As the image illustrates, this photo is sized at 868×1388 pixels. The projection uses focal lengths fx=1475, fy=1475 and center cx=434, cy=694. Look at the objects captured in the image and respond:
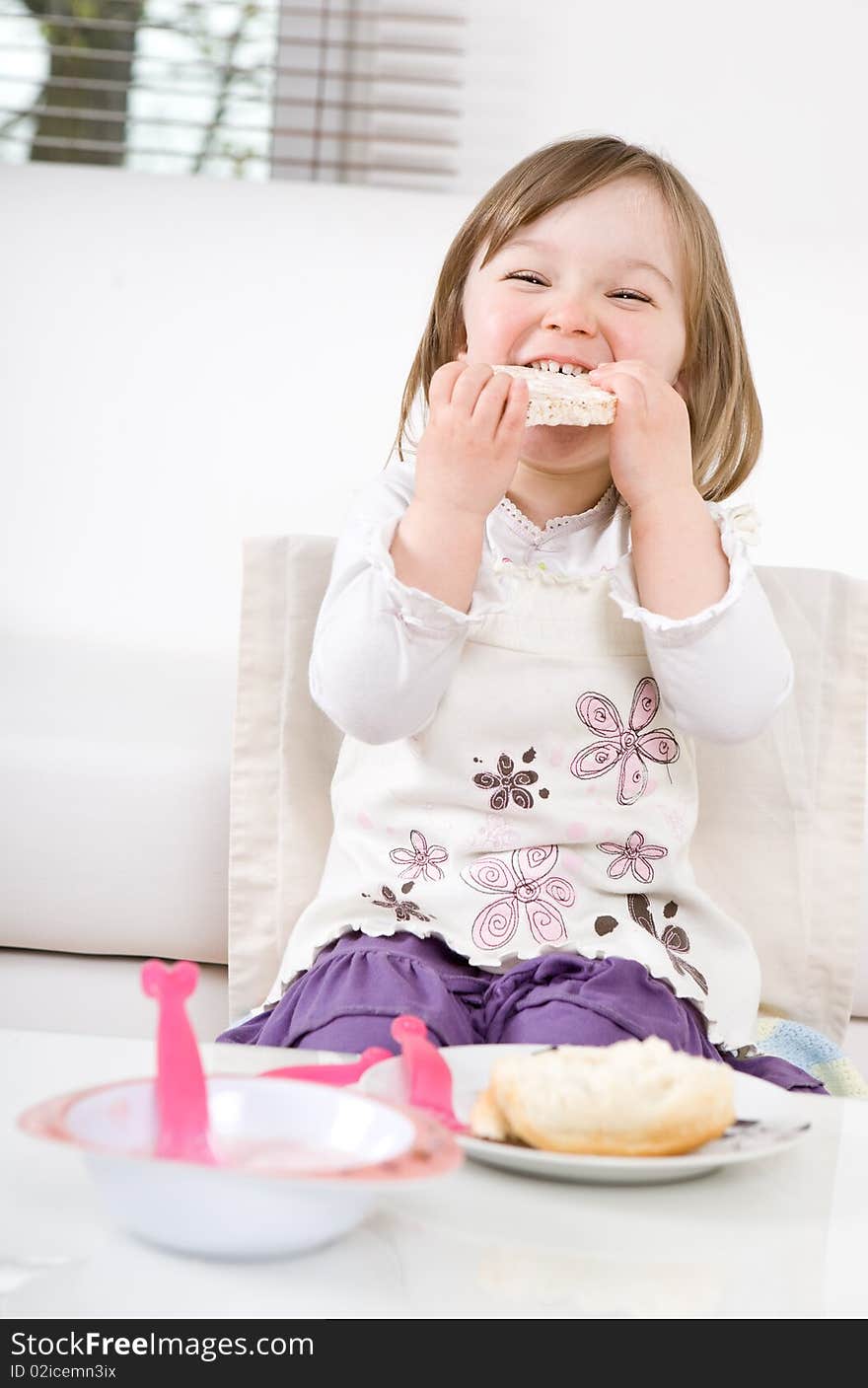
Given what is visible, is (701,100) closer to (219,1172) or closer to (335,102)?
(335,102)

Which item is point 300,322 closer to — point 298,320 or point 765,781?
point 298,320

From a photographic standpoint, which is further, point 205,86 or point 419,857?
point 205,86

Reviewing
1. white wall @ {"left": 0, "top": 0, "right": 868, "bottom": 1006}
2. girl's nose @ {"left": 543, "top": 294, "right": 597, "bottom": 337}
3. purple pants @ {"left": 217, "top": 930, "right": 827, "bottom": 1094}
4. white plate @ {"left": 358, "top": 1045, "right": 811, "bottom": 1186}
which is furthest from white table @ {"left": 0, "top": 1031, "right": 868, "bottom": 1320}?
white wall @ {"left": 0, "top": 0, "right": 868, "bottom": 1006}

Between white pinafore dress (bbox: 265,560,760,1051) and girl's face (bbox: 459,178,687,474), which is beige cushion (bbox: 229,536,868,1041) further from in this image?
girl's face (bbox: 459,178,687,474)

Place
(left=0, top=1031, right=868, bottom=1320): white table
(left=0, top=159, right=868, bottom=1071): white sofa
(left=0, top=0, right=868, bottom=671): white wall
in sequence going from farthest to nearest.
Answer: (left=0, top=0, right=868, bottom=671): white wall < (left=0, top=159, right=868, bottom=1071): white sofa < (left=0, top=1031, right=868, bottom=1320): white table

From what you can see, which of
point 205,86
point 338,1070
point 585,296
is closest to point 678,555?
point 585,296

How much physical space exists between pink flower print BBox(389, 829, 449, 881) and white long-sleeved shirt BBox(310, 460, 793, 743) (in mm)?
85

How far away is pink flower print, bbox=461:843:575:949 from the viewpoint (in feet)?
3.64

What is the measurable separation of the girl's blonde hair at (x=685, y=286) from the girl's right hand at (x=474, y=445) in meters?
0.26

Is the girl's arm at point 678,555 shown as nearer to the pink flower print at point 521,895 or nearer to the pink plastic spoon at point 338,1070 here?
the pink flower print at point 521,895

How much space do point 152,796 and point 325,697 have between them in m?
0.27

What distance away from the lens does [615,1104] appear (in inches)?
23.0

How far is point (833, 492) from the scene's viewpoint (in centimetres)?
215

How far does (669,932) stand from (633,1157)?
1.95ft
